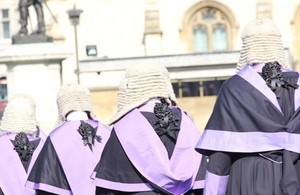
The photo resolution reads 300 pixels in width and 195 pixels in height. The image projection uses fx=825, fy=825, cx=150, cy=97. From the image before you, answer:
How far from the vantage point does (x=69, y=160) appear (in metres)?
6.88

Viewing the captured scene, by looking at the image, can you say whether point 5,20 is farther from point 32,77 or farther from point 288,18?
point 32,77

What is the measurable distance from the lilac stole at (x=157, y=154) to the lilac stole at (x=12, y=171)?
239 centimetres

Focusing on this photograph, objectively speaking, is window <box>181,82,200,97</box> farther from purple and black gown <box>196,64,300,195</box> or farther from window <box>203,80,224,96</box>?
purple and black gown <box>196,64,300,195</box>

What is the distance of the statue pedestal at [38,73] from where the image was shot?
15008 mm

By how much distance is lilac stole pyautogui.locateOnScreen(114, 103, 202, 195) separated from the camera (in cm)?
531

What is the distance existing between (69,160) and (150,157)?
1689 mm

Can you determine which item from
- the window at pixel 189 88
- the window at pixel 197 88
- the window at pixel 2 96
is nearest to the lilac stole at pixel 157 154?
the window at pixel 2 96

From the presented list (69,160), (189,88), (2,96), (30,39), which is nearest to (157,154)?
(69,160)

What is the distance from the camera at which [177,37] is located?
113 ft

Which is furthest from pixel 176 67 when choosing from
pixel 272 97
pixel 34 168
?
pixel 272 97

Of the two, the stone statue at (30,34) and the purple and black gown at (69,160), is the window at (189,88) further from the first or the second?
the purple and black gown at (69,160)

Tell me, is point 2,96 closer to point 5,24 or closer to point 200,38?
point 5,24

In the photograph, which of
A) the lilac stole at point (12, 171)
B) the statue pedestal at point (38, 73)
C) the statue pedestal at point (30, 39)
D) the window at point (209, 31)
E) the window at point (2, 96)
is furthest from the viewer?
the window at point (209, 31)

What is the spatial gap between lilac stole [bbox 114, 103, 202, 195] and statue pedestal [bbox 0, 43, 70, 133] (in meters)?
9.48
